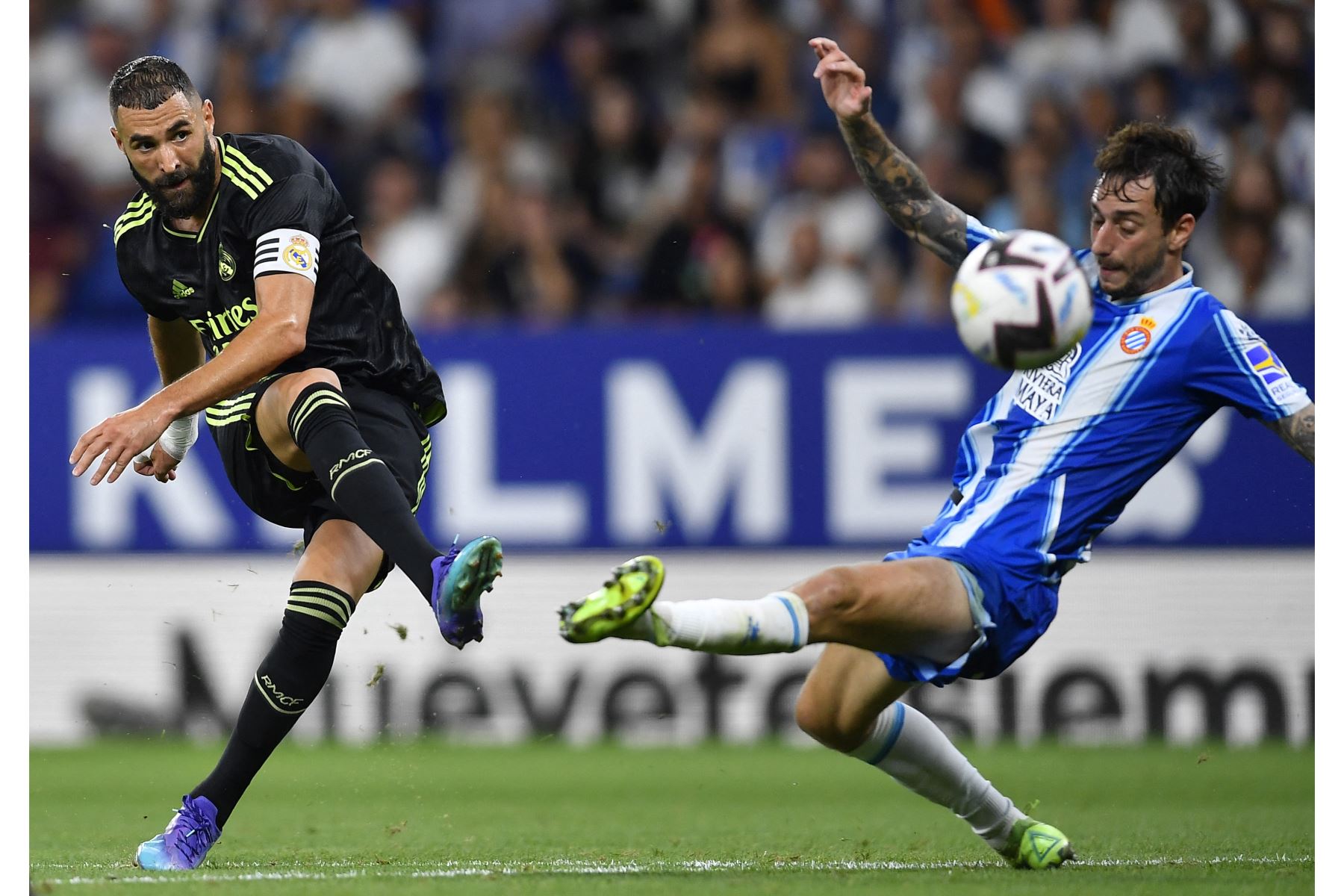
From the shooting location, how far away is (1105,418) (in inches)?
199

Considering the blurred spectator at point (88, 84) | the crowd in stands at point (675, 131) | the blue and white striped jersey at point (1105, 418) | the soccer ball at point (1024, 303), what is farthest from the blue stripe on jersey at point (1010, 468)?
the blurred spectator at point (88, 84)

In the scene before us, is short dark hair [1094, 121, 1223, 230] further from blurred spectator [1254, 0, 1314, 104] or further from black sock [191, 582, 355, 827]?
blurred spectator [1254, 0, 1314, 104]

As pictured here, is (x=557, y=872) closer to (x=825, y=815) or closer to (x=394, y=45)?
(x=825, y=815)

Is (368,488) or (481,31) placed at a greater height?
(481,31)

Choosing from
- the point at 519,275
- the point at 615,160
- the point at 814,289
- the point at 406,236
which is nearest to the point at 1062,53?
the point at 814,289

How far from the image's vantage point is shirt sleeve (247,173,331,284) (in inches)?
206

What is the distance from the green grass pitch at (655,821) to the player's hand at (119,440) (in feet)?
3.72

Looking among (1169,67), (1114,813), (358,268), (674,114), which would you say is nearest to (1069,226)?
(1169,67)

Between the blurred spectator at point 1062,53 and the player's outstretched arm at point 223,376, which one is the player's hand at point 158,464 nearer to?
the player's outstretched arm at point 223,376

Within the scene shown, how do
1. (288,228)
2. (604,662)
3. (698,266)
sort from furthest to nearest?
(698,266), (604,662), (288,228)

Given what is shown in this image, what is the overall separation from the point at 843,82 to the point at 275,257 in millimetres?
1792

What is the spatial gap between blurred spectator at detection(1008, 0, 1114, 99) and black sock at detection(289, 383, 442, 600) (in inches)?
281

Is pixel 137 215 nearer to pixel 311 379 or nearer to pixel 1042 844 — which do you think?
pixel 311 379

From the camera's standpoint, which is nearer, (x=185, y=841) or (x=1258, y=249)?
(x=185, y=841)
